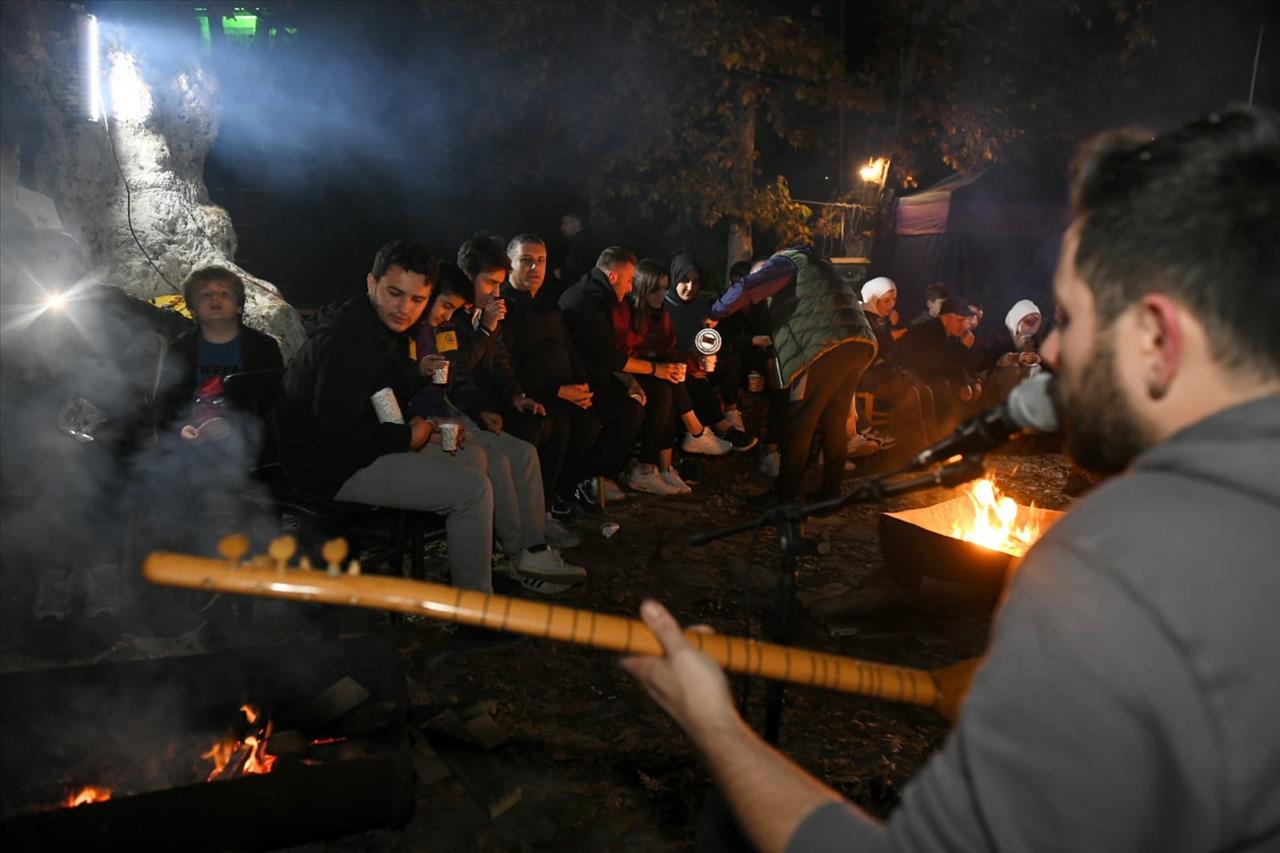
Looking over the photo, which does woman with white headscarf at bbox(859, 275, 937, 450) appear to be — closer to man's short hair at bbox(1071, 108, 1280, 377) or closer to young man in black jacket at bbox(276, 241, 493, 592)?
young man in black jacket at bbox(276, 241, 493, 592)

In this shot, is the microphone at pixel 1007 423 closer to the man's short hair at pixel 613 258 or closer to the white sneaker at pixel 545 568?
the white sneaker at pixel 545 568

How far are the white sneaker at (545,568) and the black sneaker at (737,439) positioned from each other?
4396 millimetres

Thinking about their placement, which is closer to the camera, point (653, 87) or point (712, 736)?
point (712, 736)

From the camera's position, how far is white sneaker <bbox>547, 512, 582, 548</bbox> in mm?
7062

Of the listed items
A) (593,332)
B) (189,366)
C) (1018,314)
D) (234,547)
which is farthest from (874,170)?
(234,547)

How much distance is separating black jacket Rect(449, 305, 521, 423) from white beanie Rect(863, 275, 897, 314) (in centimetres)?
486

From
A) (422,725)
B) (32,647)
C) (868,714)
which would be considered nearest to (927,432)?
(868,714)

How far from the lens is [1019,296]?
63.8 ft

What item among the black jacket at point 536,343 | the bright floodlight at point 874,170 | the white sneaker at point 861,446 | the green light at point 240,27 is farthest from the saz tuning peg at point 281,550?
the bright floodlight at point 874,170

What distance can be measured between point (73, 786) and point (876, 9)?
1866 cm

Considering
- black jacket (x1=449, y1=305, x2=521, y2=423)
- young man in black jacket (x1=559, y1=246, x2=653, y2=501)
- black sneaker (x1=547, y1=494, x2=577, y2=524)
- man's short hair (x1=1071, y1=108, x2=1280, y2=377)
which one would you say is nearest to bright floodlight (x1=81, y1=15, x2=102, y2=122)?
black jacket (x1=449, y1=305, x2=521, y2=423)

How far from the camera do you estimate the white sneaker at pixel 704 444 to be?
9445 mm

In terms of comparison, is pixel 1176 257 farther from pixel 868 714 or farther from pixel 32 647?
pixel 32 647

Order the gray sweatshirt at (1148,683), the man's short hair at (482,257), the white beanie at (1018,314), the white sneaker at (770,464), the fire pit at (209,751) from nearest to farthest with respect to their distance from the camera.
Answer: the gray sweatshirt at (1148,683) → the fire pit at (209,751) → the man's short hair at (482,257) → the white sneaker at (770,464) → the white beanie at (1018,314)
